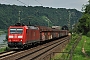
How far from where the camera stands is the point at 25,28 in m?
34.8

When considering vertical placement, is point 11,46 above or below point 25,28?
below

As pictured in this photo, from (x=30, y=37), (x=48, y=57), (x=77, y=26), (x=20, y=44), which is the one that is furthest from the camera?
(x=77, y=26)

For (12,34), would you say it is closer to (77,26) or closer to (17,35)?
(17,35)

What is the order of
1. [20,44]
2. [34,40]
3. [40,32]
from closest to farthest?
[20,44], [34,40], [40,32]

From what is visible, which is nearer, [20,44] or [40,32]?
[20,44]

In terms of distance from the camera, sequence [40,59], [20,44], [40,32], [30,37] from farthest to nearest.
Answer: [40,32] → [30,37] → [20,44] → [40,59]

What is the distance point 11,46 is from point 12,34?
1.72 meters

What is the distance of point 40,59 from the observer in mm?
23391

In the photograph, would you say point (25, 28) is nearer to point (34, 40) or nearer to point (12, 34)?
point (12, 34)

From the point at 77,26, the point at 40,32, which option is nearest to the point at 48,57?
the point at 40,32

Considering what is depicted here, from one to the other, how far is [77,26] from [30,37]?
9836 cm

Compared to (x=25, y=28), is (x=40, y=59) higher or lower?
lower

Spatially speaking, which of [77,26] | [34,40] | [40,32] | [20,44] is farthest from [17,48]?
[77,26]

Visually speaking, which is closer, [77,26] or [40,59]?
[40,59]
